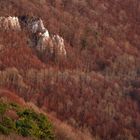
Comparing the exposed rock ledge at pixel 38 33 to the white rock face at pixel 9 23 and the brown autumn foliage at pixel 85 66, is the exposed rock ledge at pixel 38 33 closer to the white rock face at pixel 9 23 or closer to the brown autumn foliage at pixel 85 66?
the white rock face at pixel 9 23

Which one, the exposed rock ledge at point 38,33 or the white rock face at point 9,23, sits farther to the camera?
the exposed rock ledge at point 38,33

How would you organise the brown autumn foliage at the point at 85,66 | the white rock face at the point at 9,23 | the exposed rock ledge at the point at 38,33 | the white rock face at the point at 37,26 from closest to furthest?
the brown autumn foliage at the point at 85,66 < the white rock face at the point at 9,23 < the exposed rock ledge at the point at 38,33 < the white rock face at the point at 37,26

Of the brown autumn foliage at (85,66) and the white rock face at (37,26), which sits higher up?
the white rock face at (37,26)

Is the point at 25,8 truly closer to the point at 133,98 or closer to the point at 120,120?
the point at 133,98

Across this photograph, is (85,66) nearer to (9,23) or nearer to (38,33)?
(38,33)

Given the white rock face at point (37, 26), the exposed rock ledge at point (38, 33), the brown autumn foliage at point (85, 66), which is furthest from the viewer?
the white rock face at point (37, 26)

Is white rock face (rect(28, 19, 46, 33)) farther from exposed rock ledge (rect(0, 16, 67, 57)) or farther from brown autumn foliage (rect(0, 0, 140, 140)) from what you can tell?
brown autumn foliage (rect(0, 0, 140, 140))

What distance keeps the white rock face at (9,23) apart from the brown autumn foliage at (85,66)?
1437 millimetres

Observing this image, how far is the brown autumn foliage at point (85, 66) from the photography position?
73.8 metres

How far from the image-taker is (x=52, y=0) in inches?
4845

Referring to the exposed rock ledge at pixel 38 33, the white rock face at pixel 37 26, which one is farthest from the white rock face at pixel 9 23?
the white rock face at pixel 37 26

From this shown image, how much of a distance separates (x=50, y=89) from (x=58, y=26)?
33105 millimetres

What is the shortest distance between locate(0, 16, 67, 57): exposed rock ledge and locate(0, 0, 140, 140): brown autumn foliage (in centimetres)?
158

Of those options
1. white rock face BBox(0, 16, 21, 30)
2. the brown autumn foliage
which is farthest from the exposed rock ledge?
the brown autumn foliage
